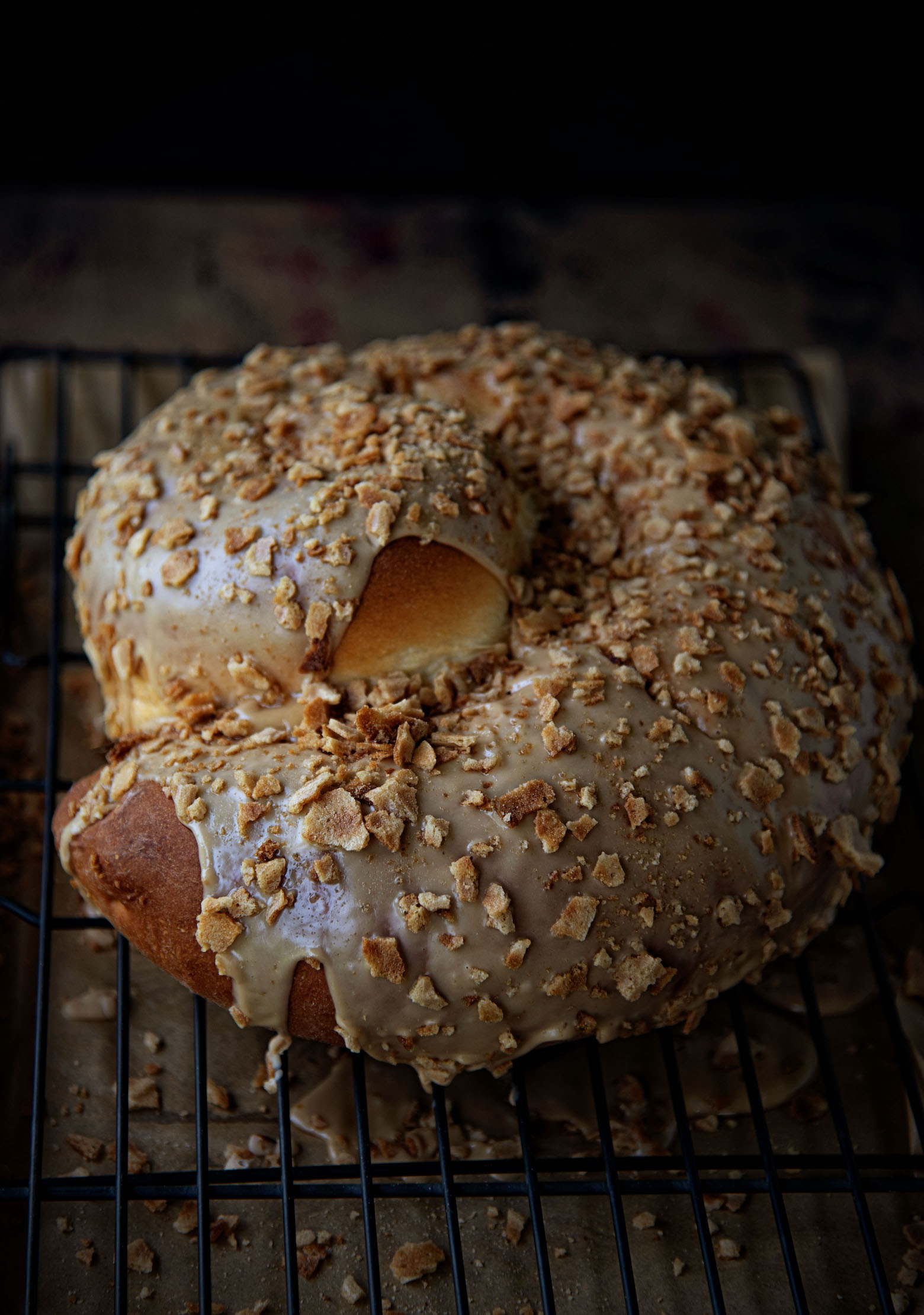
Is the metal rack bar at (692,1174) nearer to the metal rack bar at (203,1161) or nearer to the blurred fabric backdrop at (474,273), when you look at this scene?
the metal rack bar at (203,1161)

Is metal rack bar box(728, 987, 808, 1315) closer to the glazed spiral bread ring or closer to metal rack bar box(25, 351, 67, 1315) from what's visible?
the glazed spiral bread ring

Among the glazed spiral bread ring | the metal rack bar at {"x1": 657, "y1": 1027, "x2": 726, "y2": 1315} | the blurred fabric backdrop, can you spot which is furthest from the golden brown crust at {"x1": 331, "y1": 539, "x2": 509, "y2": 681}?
the blurred fabric backdrop

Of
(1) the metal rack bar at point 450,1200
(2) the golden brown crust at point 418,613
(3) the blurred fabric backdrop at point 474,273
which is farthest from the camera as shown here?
→ (3) the blurred fabric backdrop at point 474,273

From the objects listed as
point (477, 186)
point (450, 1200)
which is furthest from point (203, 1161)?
point (477, 186)

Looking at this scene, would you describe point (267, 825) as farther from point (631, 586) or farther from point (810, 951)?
point (810, 951)

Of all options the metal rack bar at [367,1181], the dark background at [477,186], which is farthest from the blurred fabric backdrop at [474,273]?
the metal rack bar at [367,1181]

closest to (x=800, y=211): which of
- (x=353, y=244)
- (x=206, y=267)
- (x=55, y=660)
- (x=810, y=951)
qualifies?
(x=353, y=244)

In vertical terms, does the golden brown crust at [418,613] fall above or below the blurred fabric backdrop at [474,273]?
below

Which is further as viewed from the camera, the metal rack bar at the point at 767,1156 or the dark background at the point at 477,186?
the dark background at the point at 477,186
